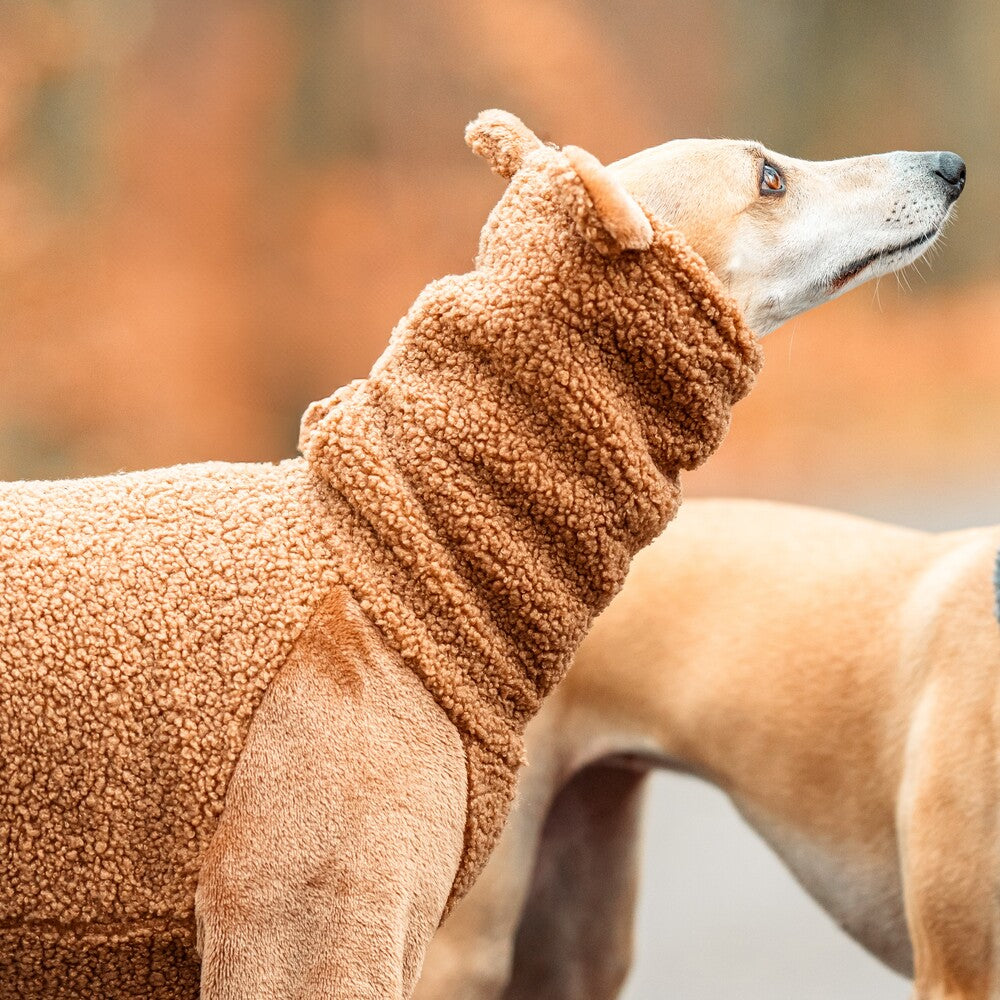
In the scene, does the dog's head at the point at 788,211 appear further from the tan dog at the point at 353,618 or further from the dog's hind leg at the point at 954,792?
the dog's hind leg at the point at 954,792

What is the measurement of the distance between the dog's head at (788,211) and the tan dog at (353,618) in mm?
118

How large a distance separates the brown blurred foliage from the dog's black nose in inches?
85.9

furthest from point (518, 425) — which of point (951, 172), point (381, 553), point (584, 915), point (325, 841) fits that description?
point (584, 915)

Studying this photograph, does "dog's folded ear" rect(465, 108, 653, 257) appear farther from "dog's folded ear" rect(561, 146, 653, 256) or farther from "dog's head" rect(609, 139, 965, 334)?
"dog's head" rect(609, 139, 965, 334)

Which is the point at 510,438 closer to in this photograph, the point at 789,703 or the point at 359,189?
the point at 789,703

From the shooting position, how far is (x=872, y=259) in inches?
40.4

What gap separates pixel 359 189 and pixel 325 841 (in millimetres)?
2771

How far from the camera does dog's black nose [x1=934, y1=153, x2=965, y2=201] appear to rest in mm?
1057

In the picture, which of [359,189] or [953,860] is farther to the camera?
[359,189]

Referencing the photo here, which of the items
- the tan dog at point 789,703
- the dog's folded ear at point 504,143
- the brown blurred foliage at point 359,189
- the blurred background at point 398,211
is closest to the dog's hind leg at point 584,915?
the tan dog at point 789,703

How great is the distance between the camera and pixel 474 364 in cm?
85

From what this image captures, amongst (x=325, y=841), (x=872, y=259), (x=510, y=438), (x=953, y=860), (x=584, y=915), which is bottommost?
(x=584, y=915)

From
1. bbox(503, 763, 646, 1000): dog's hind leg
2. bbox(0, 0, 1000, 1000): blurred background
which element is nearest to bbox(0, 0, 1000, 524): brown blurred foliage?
bbox(0, 0, 1000, 1000): blurred background

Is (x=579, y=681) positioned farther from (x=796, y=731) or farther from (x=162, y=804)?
(x=162, y=804)
